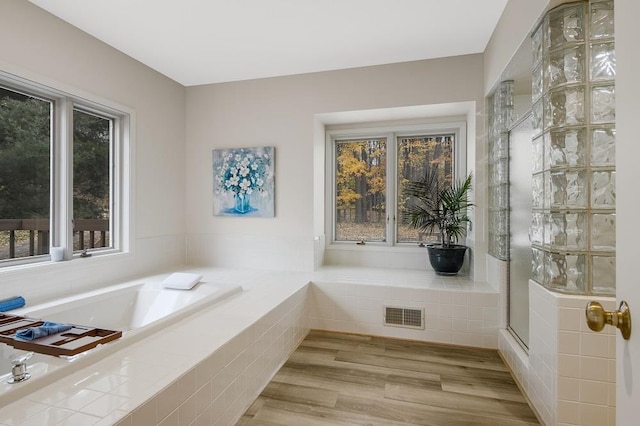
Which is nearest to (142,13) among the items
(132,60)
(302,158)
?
(132,60)

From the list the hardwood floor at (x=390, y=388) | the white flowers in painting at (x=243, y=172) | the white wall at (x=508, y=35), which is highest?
the white wall at (x=508, y=35)

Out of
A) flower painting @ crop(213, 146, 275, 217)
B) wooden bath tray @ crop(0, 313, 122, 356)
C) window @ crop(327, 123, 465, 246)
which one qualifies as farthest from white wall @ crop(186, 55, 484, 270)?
wooden bath tray @ crop(0, 313, 122, 356)

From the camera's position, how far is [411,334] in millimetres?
2715

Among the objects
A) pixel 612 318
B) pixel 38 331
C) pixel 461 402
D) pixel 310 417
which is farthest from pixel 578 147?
pixel 38 331

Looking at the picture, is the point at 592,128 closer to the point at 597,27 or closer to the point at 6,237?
the point at 597,27

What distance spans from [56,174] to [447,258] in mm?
3290

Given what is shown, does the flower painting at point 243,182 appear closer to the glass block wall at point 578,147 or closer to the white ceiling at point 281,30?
the white ceiling at point 281,30

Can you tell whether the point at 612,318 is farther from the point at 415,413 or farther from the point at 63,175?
the point at 63,175

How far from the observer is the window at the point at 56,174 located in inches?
84.4

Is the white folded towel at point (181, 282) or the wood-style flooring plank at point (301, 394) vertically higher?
the white folded towel at point (181, 282)

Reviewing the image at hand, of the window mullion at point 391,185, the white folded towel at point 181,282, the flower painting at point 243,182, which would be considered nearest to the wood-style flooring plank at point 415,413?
the white folded towel at point 181,282

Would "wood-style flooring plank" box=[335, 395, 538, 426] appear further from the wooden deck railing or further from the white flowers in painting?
the wooden deck railing

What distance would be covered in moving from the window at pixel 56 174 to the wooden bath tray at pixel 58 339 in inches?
30.4

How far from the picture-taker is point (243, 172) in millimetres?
3426
